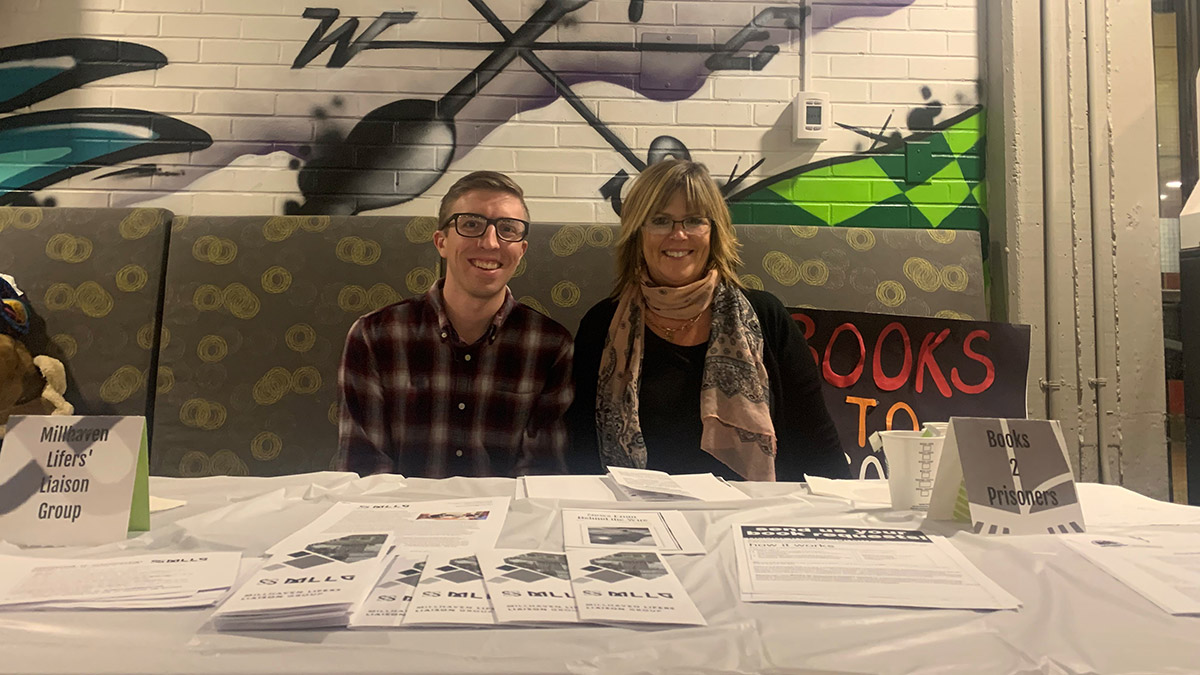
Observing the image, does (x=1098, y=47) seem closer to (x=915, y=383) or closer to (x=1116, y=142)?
(x=1116, y=142)

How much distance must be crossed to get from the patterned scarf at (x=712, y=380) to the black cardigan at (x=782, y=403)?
31mm

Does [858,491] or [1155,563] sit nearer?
[1155,563]

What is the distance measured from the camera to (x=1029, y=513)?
2.36ft

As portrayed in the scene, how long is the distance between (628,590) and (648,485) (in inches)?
15.5

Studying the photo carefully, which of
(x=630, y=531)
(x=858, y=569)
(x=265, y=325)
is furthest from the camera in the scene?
(x=265, y=325)

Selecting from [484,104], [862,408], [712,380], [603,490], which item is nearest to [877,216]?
[862,408]

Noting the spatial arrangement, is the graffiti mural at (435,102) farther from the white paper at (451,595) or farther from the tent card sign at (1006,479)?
the white paper at (451,595)

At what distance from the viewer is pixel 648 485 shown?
3.03 ft

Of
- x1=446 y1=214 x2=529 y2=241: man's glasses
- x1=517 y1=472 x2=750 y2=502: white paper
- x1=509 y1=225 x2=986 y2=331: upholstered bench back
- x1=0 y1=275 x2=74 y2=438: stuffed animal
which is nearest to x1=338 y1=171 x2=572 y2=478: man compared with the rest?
x1=446 y1=214 x2=529 y2=241: man's glasses

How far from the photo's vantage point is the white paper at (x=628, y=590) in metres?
0.48

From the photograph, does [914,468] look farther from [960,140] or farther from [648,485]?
[960,140]

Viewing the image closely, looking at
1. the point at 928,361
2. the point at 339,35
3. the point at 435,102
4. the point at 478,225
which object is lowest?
the point at 928,361

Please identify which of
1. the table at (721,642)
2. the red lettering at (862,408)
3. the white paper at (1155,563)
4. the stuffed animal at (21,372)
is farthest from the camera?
the red lettering at (862,408)

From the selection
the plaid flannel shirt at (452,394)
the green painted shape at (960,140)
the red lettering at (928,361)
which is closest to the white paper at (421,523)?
the plaid flannel shirt at (452,394)
